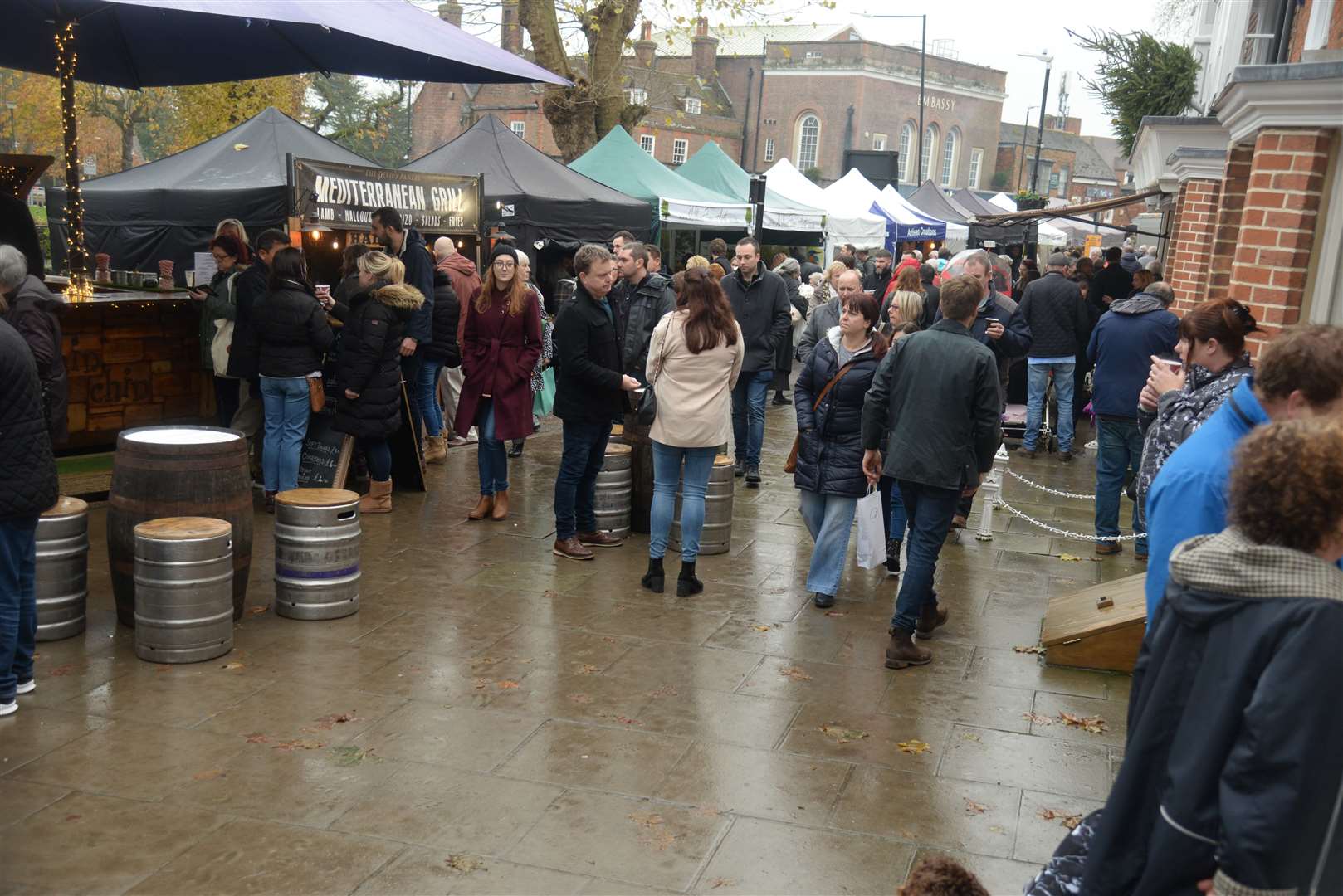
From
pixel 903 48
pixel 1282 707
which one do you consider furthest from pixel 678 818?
pixel 903 48

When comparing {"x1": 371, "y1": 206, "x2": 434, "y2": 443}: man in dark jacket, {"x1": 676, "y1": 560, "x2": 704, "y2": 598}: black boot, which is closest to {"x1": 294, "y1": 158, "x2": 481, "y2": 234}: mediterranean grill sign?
{"x1": 371, "y1": 206, "x2": 434, "y2": 443}: man in dark jacket

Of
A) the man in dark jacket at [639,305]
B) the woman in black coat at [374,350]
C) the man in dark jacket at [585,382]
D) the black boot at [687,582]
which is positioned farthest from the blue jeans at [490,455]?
the black boot at [687,582]

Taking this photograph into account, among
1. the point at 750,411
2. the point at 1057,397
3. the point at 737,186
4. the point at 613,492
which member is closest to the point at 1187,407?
the point at 613,492

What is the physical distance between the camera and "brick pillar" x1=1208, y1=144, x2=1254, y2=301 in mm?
7223

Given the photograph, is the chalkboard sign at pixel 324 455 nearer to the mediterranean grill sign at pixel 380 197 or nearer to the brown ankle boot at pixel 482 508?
the brown ankle boot at pixel 482 508

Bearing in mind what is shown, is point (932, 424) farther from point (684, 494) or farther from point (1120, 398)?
point (1120, 398)

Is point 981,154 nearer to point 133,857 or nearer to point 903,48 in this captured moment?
point 903,48

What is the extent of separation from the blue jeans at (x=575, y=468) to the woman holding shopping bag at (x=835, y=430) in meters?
1.39

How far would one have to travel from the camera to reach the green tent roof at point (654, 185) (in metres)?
16.9

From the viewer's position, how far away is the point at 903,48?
6756cm

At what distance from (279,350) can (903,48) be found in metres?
65.8

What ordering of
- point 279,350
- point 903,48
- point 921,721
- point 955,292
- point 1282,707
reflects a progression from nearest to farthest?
point 1282,707
point 921,721
point 955,292
point 279,350
point 903,48

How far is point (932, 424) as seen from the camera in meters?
5.62

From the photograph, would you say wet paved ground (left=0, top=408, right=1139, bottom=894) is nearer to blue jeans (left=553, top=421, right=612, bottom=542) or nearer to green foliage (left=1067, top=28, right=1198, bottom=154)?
blue jeans (left=553, top=421, right=612, bottom=542)
